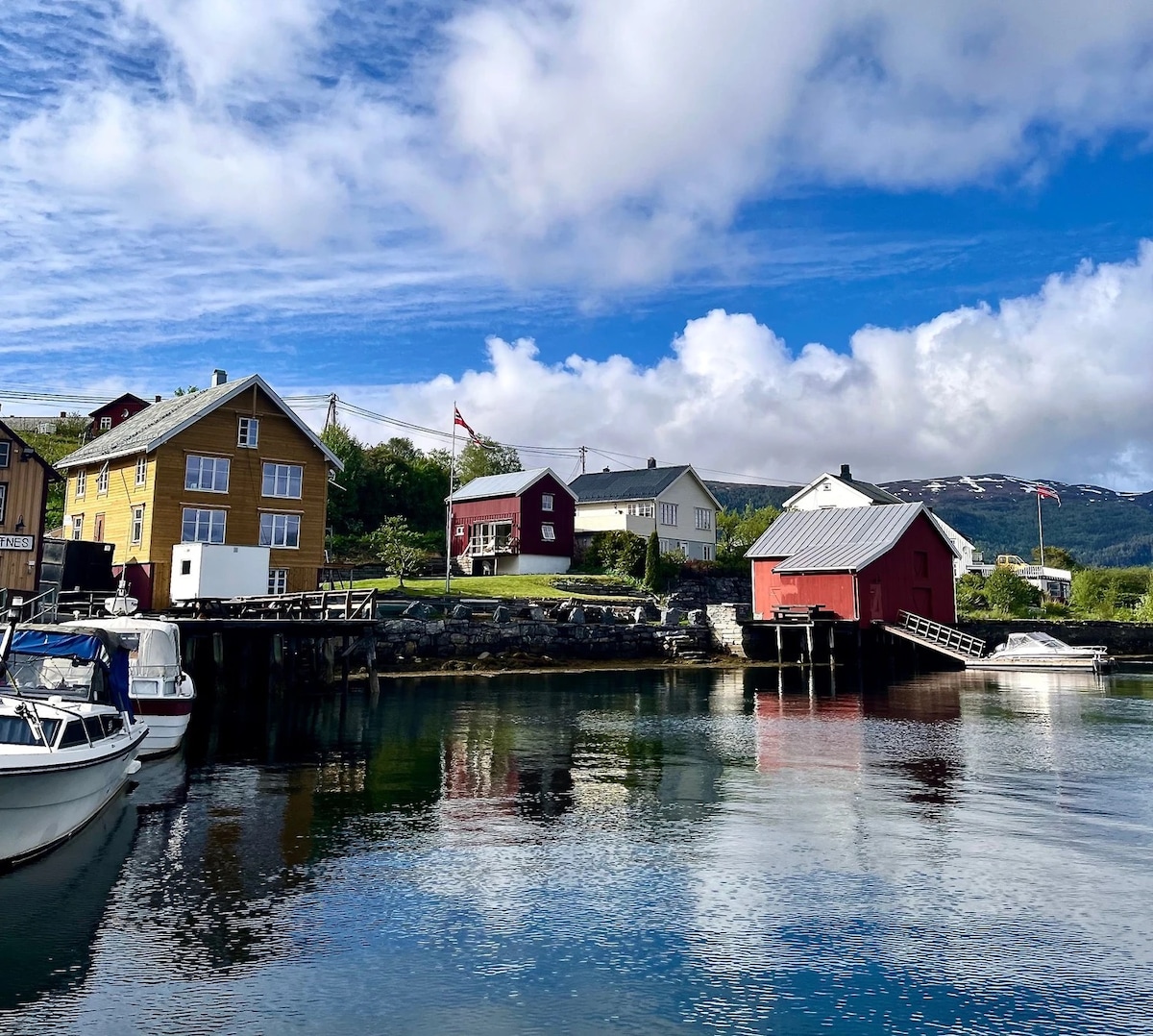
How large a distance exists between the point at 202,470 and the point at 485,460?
2037 inches

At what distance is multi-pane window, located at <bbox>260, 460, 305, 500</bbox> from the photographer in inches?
1873

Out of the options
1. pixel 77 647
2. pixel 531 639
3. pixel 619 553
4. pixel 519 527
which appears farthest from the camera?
pixel 619 553

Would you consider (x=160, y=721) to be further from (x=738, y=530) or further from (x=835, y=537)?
(x=738, y=530)

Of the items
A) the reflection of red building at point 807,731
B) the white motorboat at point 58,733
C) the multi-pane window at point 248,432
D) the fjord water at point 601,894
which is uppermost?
the multi-pane window at point 248,432

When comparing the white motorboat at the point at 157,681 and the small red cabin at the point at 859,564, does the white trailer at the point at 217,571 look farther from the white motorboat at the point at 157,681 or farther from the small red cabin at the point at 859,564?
the small red cabin at the point at 859,564

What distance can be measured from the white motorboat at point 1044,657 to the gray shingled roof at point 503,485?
3150cm

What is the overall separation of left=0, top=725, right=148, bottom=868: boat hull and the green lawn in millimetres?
38063

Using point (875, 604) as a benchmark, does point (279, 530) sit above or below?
above

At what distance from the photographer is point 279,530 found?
157 feet

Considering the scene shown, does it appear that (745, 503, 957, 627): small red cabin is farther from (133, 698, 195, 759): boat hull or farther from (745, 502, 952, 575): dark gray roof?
(133, 698, 195, 759): boat hull

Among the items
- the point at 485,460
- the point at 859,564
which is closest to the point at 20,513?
the point at 859,564

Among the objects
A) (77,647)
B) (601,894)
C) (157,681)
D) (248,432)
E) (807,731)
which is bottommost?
(601,894)

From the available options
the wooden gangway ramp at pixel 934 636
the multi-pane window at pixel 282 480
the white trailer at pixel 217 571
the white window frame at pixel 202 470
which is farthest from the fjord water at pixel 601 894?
the wooden gangway ramp at pixel 934 636

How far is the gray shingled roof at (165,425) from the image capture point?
4438 cm
